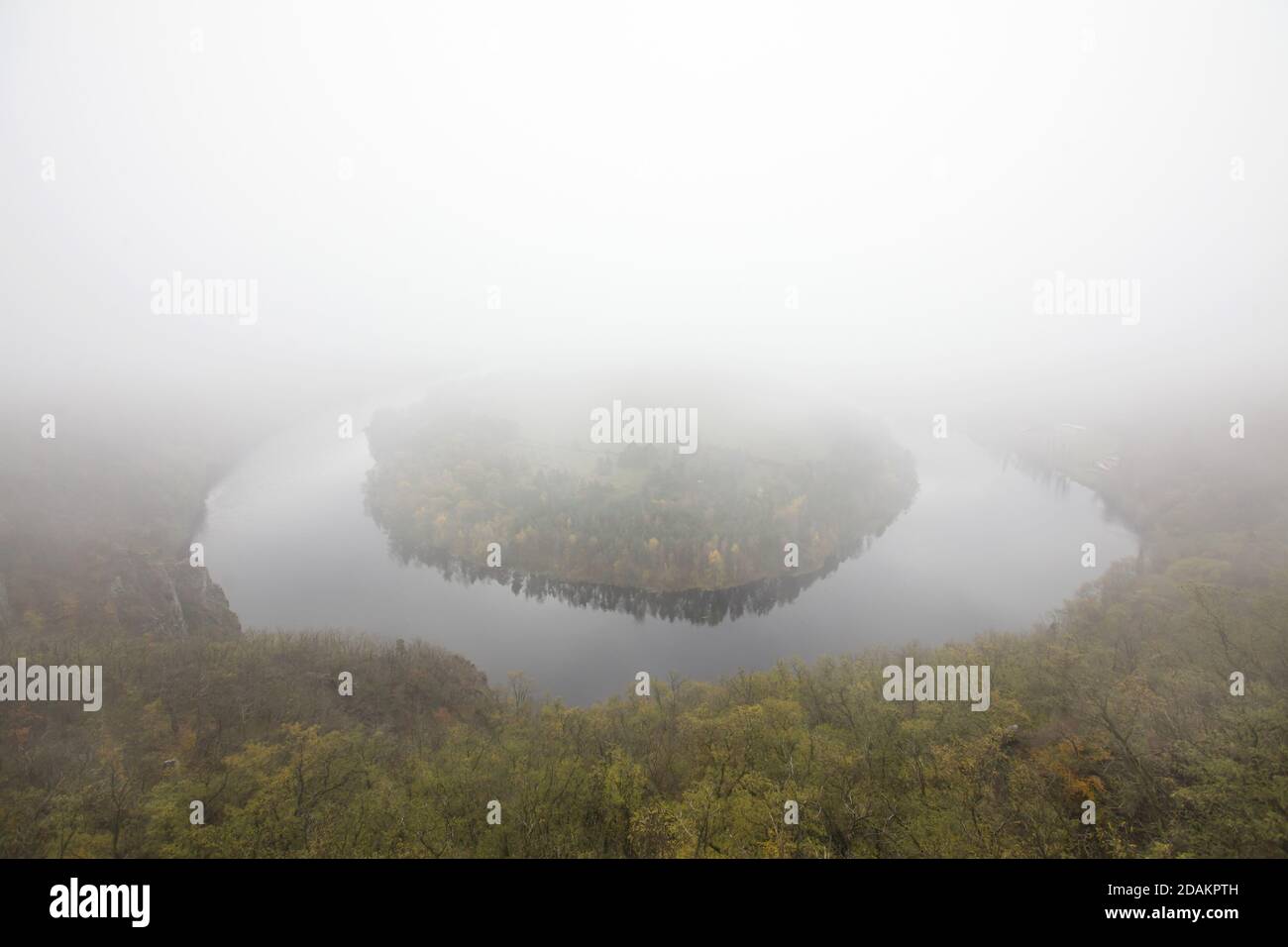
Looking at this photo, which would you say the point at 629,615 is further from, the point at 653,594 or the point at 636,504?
the point at 636,504

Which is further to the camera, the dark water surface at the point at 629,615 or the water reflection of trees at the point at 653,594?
the water reflection of trees at the point at 653,594

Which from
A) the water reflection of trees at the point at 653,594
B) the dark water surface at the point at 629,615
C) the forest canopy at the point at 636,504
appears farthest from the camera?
the forest canopy at the point at 636,504

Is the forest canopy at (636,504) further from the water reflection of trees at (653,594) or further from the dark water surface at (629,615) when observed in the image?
the dark water surface at (629,615)

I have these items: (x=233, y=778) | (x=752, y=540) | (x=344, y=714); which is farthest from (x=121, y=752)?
(x=752, y=540)

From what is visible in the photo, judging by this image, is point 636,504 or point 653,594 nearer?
point 653,594

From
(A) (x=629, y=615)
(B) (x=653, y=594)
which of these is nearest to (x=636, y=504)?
(B) (x=653, y=594)

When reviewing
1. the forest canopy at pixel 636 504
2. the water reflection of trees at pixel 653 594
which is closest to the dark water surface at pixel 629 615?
the water reflection of trees at pixel 653 594

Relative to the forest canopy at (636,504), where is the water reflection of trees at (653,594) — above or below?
below

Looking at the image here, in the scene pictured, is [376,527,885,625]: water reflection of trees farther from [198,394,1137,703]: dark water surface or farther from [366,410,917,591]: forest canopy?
[198,394,1137,703]: dark water surface
